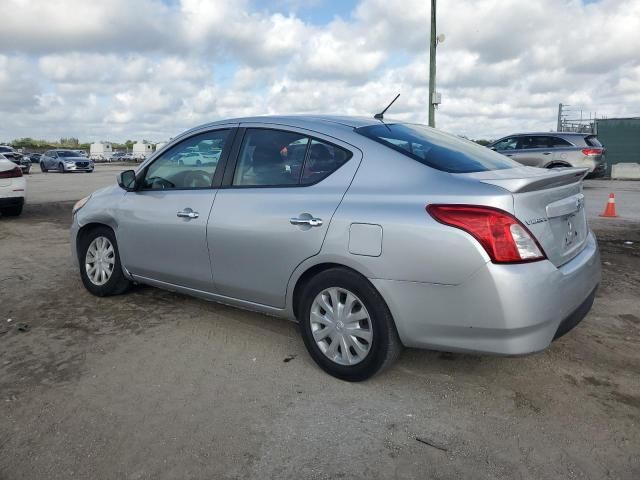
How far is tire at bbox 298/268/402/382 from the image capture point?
3.06 metres

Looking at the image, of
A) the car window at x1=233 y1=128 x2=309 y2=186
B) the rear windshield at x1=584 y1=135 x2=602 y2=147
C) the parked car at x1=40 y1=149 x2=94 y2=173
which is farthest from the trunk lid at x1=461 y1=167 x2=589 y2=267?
the parked car at x1=40 y1=149 x2=94 y2=173

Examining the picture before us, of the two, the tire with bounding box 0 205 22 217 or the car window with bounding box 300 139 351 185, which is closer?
the car window with bounding box 300 139 351 185

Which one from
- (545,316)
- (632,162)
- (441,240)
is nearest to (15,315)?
(441,240)

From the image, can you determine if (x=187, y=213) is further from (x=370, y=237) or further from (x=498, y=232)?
(x=498, y=232)

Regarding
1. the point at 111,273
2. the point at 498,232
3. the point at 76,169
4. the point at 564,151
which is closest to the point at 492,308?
the point at 498,232

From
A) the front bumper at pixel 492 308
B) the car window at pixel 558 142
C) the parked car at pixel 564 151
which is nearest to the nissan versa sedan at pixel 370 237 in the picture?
the front bumper at pixel 492 308

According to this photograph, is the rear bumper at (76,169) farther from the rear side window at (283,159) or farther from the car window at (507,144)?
the rear side window at (283,159)

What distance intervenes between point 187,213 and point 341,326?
1.53 meters

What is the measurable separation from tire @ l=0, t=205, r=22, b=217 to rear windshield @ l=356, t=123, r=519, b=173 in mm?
9396

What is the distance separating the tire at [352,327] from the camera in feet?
10.0

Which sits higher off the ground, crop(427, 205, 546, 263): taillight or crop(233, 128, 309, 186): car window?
crop(233, 128, 309, 186): car window

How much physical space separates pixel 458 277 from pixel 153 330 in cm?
251

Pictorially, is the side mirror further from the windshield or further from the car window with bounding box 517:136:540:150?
the windshield

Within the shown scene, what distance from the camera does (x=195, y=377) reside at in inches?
133
